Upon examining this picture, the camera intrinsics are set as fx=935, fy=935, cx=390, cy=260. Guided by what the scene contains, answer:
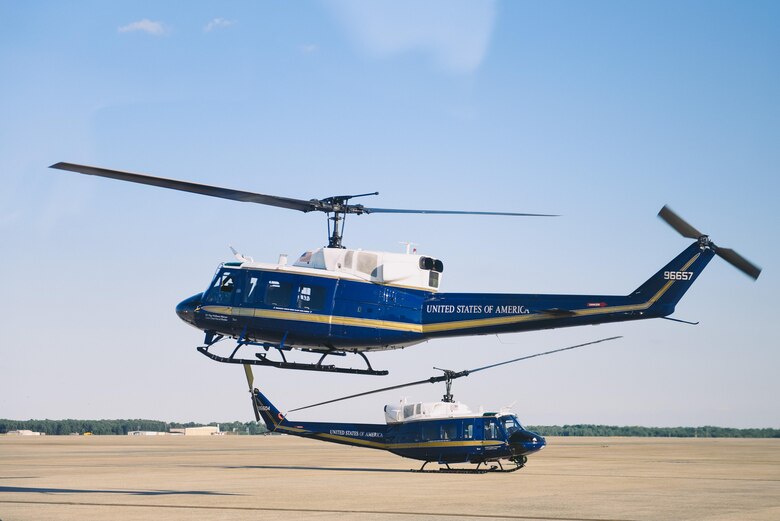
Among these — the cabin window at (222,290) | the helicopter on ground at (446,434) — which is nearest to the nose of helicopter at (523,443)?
the helicopter on ground at (446,434)

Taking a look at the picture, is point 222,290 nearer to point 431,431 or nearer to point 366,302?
point 366,302

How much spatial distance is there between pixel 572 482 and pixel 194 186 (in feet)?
57.2

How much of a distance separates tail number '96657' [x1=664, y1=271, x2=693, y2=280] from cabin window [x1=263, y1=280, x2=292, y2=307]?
415 inches

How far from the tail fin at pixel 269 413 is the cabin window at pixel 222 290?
55.9 feet

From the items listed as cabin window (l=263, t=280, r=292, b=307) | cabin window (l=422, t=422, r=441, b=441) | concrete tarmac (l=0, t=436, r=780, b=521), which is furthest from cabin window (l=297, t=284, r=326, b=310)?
cabin window (l=422, t=422, r=441, b=441)

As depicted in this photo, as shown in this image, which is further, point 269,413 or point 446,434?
point 269,413

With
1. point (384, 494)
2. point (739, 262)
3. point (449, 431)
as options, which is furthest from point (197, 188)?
point (449, 431)

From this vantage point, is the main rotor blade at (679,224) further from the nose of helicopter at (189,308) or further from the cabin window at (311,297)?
the nose of helicopter at (189,308)

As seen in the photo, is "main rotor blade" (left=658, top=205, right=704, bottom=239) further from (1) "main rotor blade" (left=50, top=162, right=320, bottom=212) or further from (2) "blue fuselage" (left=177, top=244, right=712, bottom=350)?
(1) "main rotor blade" (left=50, top=162, right=320, bottom=212)

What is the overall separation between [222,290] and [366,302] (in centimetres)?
439

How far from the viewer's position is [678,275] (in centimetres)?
2580

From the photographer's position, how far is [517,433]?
120 feet

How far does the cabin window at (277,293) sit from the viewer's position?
26609 mm

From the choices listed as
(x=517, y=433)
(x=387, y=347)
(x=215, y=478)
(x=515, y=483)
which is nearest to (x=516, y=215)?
(x=387, y=347)
